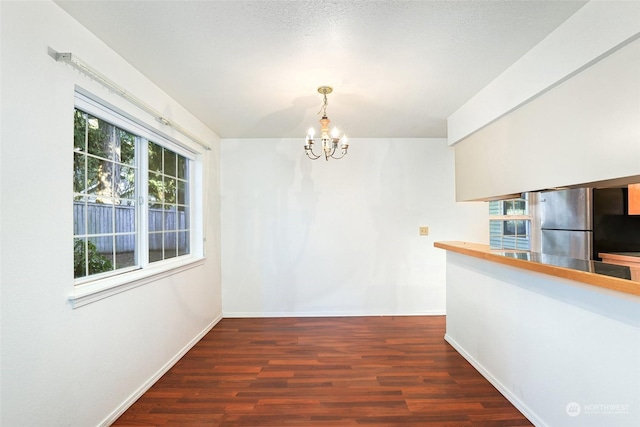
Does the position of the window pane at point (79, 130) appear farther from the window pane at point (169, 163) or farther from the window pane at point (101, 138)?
the window pane at point (169, 163)

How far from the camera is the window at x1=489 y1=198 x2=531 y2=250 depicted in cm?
378

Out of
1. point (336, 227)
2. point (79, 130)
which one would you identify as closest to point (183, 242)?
point (79, 130)

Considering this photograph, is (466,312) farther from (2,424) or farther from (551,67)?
(2,424)

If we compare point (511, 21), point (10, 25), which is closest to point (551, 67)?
point (511, 21)

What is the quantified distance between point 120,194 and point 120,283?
2.20 feet

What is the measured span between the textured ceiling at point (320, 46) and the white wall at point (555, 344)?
4.86 feet

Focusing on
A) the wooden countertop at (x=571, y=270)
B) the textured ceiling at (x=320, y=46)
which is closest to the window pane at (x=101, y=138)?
the textured ceiling at (x=320, y=46)

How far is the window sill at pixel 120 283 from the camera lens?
1.68 metres

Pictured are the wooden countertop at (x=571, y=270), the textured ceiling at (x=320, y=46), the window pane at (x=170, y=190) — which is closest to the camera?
the wooden countertop at (x=571, y=270)

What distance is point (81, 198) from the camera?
5.96 feet

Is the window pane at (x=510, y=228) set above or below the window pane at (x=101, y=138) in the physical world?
below

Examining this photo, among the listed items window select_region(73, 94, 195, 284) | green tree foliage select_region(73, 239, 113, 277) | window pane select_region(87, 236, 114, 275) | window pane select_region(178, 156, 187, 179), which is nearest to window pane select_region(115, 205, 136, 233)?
window select_region(73, 94, 195, 284)

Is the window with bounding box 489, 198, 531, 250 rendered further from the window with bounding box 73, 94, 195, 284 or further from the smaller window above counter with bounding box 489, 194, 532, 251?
the window with bounding box 73, 94, 195, 284

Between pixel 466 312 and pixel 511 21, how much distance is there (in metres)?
2.31
